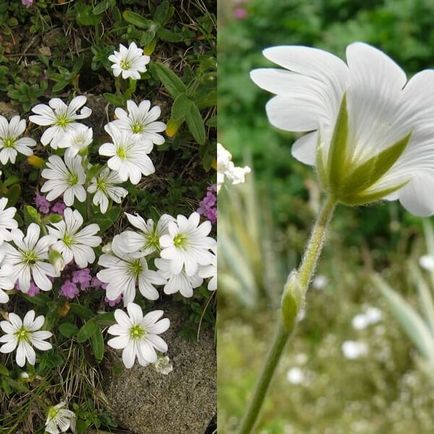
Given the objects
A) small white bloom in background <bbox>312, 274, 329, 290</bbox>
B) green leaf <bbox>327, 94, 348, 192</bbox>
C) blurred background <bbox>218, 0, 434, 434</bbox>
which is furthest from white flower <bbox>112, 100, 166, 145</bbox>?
small white bloom in background <bbox>312, 274, 329, 290</bbox>

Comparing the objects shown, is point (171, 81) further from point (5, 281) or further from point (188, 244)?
point (5, 281)

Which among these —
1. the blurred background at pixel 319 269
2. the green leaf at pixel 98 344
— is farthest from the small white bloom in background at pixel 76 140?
the blurred background at pixel 319 269

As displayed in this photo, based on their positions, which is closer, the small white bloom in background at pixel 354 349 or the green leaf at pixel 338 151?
the green leaf at pixel 338 151

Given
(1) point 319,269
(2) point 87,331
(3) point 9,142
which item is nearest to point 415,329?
(1) point 319,269

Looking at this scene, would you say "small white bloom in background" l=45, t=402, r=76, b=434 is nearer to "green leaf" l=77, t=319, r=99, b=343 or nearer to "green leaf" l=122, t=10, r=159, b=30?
"green leaf" l=77, t=319, r=99, b=343

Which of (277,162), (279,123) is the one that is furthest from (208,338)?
(277,162)

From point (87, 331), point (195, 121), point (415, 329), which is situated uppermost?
point (195, 121)

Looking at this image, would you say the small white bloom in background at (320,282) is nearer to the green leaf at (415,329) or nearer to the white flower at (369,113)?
the green leaf at (415,329)
